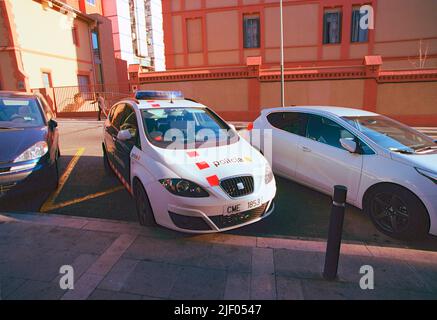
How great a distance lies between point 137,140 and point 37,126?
242 centimetres

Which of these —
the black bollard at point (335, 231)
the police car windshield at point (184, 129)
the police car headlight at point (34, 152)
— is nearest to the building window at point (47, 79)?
the police car headlight at point (34, 152)

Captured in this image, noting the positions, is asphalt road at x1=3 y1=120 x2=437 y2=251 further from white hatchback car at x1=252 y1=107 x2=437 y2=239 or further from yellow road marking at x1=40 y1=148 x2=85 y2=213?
white hatchback car at x1=252 y1=107 x2=437 y2=239

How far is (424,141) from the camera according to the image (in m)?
3.94

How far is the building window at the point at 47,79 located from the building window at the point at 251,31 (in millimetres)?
14069

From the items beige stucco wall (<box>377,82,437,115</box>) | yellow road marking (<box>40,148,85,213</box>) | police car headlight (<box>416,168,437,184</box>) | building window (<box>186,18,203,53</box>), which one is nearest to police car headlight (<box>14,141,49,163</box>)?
yellow road marking (<box>40,148,85,213</box>)

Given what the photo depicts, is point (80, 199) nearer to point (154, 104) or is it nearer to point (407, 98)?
point (154, 104)

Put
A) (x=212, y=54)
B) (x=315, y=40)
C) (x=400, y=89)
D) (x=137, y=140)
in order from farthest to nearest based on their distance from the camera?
(x=212, y=54)
(x=315, y=40)
(x=400, y=89)
(x=137, y=140)

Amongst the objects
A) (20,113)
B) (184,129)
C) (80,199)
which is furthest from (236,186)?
(20,113)

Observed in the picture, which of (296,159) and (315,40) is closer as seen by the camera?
(296,159)

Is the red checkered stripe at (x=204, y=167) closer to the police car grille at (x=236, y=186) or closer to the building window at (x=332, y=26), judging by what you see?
the police car grille at (x=236, y=186)

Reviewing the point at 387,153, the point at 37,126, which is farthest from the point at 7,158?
the point at 387,153

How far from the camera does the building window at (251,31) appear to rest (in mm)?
20391

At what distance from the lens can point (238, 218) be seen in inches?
128

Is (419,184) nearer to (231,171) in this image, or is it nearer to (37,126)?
(231,171)
